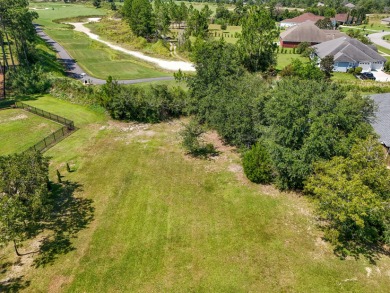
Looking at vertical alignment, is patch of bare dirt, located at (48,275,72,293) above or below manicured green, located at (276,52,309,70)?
below

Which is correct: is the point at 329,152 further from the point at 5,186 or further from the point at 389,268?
the point at 5,186

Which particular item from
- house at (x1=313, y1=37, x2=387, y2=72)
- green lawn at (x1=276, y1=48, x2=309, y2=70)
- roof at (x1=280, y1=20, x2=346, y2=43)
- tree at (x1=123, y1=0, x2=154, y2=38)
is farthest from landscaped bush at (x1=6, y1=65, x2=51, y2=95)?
roof at (x1=280, y1=20, x2=346, y2=43)

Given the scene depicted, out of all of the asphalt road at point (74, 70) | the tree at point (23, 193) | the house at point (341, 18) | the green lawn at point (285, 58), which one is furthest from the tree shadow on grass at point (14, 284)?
the house at point (341, 18)

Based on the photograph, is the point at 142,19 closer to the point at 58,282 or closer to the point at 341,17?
the point at 58,282

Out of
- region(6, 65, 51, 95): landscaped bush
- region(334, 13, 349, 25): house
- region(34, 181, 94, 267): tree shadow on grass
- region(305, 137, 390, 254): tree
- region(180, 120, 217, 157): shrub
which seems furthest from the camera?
region(334, 13, 349, 25): house

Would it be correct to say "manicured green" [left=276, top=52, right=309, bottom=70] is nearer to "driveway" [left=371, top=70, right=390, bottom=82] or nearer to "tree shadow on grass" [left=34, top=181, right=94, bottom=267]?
"driveway" [left=371, top=70, right=390, bottom=82]

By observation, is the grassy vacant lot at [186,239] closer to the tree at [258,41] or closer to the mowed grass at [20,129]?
the mowed grass at [20,129]

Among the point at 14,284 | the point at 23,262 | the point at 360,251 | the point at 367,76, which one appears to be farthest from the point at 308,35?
the point at 14,284

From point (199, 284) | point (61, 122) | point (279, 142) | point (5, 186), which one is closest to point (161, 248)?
point (199, 284)
